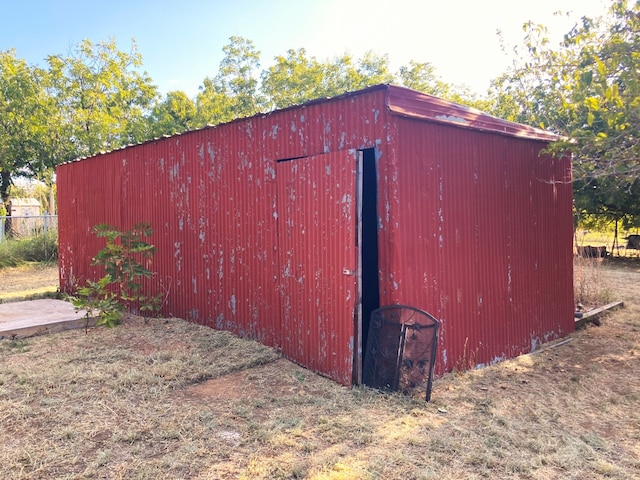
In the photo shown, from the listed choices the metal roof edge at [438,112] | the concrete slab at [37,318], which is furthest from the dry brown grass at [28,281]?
the metal roof edge at [438,112]

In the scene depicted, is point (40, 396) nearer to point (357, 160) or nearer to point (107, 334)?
point (107, 334)

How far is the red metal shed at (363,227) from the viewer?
3842mm

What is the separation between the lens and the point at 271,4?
8609mm

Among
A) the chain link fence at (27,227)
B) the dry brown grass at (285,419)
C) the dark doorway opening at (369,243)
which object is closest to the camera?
the dry brown grass at (285,419)

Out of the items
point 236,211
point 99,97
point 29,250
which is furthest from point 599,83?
point 99,97

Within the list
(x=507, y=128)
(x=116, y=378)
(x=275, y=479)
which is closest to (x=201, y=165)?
(x=116, y=378)

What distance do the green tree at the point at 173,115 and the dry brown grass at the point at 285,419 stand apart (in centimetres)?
1520

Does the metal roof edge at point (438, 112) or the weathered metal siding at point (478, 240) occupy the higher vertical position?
the metal roof edge at point (438, 112)

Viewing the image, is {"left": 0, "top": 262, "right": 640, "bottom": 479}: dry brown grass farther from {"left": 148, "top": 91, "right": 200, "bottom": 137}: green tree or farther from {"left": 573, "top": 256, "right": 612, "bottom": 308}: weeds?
{"left": 148, "top": 91, "right": 200, "bottom": 137}: green tree

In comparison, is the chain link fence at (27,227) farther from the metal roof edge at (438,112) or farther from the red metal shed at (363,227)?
the metal roof edge at (438,112)

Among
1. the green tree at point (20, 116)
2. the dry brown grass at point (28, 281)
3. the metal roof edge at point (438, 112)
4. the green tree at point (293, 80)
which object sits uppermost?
the green tree at point (293, 80)

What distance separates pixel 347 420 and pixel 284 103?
19.9 metres

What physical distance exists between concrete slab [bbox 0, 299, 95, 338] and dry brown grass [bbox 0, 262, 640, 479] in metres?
0.59

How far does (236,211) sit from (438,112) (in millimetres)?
2566
